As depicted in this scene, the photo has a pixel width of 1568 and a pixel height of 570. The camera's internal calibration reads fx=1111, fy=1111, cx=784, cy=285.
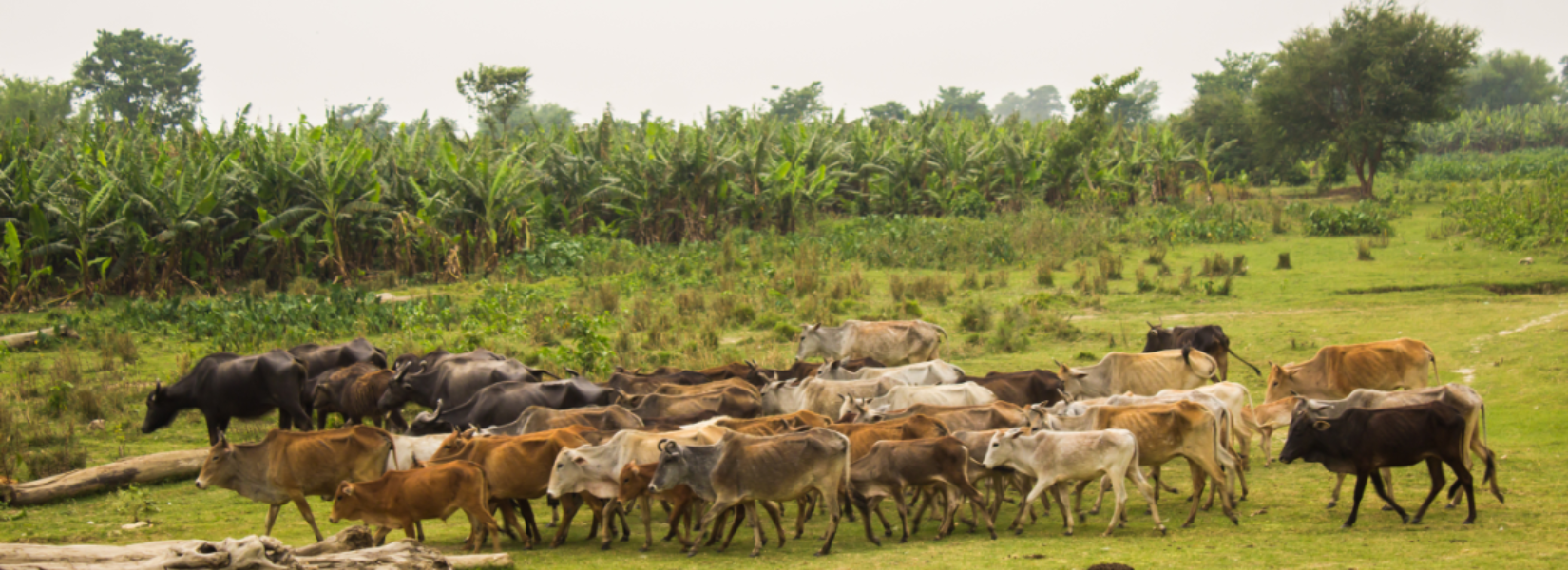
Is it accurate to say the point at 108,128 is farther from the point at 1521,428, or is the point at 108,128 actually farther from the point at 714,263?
the point at 1521,428

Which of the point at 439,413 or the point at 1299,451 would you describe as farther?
the point at 439,413

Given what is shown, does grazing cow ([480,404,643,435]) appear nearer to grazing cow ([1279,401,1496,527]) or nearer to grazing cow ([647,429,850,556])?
grazing cow ([647,429,850,556])

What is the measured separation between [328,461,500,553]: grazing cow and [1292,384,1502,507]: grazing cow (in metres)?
6.24

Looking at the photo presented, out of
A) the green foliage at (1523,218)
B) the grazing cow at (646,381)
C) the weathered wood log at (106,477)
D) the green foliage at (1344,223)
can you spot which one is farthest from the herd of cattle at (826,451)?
the green foliage at (1344,223)

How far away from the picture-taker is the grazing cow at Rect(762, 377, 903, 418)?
439 inches

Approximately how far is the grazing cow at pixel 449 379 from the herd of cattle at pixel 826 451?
61cm

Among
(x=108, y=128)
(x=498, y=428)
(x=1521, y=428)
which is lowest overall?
(x=1521, y=428)

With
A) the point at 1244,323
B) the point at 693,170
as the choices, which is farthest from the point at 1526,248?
the point at 693,170

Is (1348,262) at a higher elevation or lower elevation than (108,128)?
lower

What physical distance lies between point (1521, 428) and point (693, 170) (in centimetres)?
1899

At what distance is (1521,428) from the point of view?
10.6 metres

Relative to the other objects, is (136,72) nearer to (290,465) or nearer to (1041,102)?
(290,465)

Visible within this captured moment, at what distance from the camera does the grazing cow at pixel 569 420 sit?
970cm

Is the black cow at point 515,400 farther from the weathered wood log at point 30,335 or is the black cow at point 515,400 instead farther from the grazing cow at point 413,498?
the weathered wood log at point 30,335
